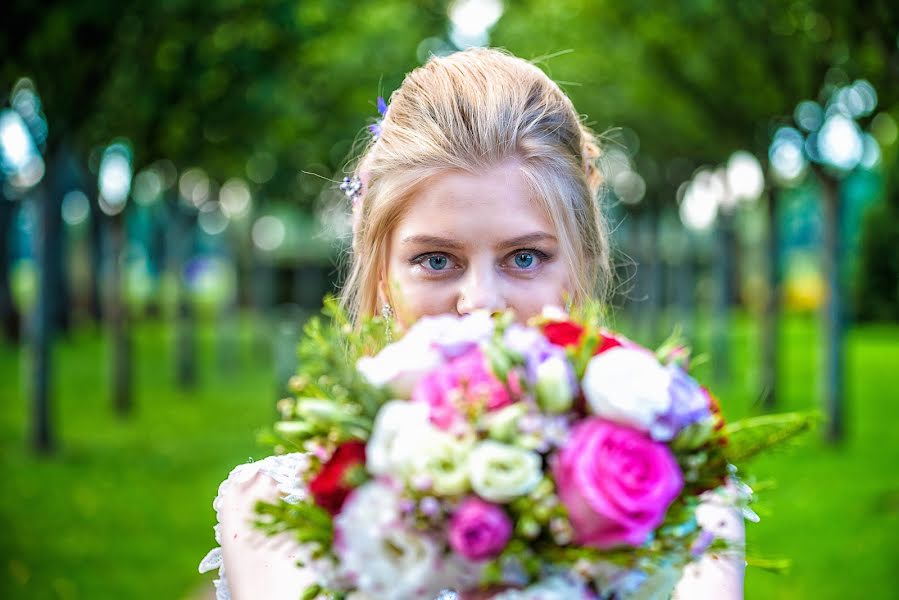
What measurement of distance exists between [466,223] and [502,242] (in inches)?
3.8

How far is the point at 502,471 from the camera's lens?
133cm

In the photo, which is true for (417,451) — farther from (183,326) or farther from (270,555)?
(183,326)

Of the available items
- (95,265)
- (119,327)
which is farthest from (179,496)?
(95,265)

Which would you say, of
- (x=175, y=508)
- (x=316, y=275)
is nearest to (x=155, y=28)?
(x=175, y=508)

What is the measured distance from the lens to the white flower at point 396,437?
4.42ft

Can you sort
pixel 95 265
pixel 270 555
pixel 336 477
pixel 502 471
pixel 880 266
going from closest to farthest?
pixel 502 471 < pixel 336 477 < pixel 270 555 < pixel 95 265 < pixel 880 266

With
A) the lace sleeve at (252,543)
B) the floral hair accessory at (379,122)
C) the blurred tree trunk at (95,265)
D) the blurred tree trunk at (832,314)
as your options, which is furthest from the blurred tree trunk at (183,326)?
the lace sleeve at (252,543)

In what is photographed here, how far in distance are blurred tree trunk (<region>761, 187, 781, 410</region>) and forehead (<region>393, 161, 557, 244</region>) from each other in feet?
36.2

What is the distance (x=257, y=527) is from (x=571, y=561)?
1.59 feet

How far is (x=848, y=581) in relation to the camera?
6152 mm

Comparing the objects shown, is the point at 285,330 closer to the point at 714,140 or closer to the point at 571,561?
the point at 714,140

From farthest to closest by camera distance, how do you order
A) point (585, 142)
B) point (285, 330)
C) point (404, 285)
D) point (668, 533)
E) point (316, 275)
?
point (316, 275) < point (285, 330) < point (585, 142) < point (404, 285) < point (668, 533)

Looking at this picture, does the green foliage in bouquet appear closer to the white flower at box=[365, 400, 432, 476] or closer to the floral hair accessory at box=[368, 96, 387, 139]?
the white flower at box=[365, 400, 432, 476]

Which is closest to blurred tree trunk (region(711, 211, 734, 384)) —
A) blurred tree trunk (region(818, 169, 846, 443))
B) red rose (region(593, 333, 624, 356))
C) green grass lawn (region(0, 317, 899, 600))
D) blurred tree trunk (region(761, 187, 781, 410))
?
green grass lawn (region(0, 317, 899, 600))
